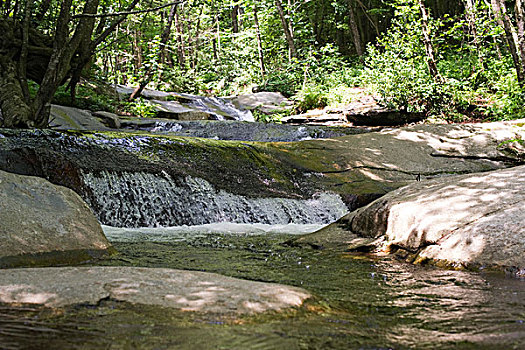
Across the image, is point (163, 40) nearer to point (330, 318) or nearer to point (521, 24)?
point (521, 24)

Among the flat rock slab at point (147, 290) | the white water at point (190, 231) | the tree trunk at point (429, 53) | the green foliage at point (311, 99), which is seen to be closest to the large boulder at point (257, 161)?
the white water at point (190, 231)

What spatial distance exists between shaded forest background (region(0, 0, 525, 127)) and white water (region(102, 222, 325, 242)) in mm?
2807

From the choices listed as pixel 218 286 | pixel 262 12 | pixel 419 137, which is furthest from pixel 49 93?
pixel 262 12

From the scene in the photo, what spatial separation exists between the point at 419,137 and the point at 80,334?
1003 centimetres

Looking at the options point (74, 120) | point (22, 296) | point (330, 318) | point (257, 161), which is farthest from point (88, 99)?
point (330, 318)

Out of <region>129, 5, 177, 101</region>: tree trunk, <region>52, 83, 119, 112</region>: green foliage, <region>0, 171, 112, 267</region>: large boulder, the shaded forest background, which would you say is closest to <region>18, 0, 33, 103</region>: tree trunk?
the shaded forest background

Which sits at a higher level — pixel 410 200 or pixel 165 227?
pixel 410 200

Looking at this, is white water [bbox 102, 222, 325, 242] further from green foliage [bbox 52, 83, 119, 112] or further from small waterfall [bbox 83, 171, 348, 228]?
green foliage [bbox 52, 83, 119, 112]

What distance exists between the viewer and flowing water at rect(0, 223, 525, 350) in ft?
5.75

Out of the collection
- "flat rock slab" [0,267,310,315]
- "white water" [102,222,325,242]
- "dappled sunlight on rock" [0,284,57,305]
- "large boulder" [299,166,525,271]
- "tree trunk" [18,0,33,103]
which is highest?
"tree trunk" [18,0,33,103]

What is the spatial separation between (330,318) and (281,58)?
22.6 metres

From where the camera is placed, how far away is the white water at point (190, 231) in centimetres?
533

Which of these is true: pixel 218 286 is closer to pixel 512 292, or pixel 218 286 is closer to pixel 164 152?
pixel 512 292

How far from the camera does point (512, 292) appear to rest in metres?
2.77
